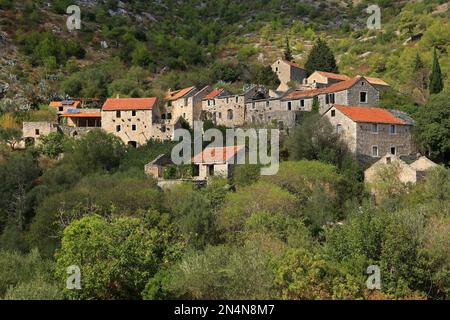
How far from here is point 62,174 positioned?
56844 millimetres

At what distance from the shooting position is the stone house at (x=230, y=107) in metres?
67.1

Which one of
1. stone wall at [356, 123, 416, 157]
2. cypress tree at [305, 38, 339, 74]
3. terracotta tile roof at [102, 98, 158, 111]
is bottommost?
stone wall at [356, 123, 416, 157]

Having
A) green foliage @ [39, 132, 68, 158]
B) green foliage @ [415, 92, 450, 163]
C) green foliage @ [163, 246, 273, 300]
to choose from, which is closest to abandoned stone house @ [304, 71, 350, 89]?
green foliage @ [415, 92, 450, 163]

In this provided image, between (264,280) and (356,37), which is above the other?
(356,37)

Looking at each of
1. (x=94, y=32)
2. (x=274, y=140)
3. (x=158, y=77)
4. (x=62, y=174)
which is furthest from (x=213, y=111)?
(x=94, y=32)

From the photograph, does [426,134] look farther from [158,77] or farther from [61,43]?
[61,43]

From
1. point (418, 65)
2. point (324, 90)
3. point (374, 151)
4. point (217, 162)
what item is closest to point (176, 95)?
point (324, 90)

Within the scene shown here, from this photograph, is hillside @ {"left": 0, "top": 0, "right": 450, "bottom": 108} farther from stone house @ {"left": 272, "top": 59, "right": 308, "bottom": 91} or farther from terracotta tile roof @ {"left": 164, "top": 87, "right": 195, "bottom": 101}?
terracotta tile roof @ {"left": 164, "top": 87, "right": 195, "bottom": 101}

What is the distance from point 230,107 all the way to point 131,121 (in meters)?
9.02

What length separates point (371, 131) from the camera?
186ft

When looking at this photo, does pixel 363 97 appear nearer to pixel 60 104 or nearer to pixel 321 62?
pixel 321 62

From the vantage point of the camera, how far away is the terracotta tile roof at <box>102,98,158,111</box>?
66438 mm

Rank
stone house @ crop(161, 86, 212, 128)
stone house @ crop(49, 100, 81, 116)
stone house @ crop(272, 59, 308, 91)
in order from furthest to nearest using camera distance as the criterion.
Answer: stone house @ crop(272, 59, 308, 91), stone house @ crop(49, 100, 81, 116), stone house @ crop(161, 86, 212, 128)
